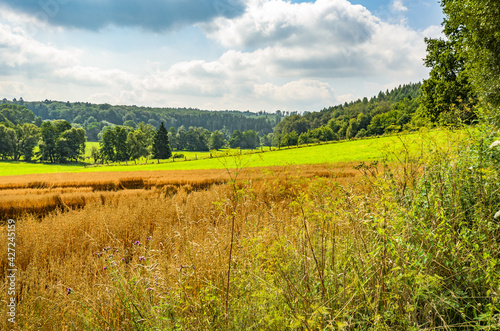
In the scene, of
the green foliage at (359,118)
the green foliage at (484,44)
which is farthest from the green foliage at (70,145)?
the green foliage at (484,44)

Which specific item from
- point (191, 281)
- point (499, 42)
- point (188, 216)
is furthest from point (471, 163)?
point (499, 42)

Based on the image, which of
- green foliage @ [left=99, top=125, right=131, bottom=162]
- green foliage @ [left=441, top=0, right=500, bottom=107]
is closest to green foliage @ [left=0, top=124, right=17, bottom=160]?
green foliage @ [left=99, top=125, right=131, bottom=162]

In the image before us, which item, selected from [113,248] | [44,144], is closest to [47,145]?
[44,144]

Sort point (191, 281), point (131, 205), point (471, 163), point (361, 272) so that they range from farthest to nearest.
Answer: point (131, 205) → point (471, 163) → point (191, 281) → point (361, 272)

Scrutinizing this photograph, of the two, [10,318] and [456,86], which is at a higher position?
[456,86]

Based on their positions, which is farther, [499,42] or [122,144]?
[122,144]

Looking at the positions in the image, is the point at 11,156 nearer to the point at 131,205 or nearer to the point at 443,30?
the point at 131,205

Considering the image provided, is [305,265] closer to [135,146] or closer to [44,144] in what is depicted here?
[135,146]

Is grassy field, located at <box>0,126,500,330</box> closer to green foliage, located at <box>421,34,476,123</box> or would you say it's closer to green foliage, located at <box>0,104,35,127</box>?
green foliage, located at <box>421,34,476,123</box>

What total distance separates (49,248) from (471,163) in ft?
25.3

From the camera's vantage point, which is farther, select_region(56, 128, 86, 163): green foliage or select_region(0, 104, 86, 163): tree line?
select_region(56, 128, 86, 163): green foliage

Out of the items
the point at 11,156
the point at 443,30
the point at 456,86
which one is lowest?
the point at 11,156

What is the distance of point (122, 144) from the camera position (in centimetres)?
8969

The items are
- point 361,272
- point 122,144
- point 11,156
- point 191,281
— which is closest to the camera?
point 361,272
